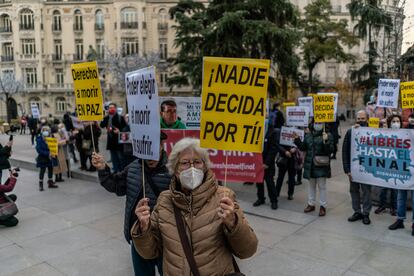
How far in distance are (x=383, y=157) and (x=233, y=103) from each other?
16.1 ft

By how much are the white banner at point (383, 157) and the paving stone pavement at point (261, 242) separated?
787mm

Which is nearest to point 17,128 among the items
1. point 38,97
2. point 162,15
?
point 38,97

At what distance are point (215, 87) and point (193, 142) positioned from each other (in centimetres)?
49

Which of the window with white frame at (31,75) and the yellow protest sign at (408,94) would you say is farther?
the window with white frame at (31,75)

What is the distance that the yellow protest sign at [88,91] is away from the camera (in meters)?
4.72

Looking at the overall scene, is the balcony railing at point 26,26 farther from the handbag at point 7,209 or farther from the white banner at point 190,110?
the handbag at point 7,209

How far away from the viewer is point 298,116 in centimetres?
959

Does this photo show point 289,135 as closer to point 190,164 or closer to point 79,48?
point 190,164

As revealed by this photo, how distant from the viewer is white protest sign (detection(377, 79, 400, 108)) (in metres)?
10.0

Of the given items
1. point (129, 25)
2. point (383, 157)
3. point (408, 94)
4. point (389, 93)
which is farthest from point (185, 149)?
point (129, 25)

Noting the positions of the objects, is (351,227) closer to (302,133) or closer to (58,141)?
(302,133)

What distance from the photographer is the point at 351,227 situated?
6473 mm

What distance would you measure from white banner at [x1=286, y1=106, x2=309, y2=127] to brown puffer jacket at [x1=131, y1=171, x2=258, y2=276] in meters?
7.16

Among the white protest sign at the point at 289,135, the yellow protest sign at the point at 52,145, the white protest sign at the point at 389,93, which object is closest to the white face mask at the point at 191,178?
the white protest sign at the point at 289,135
